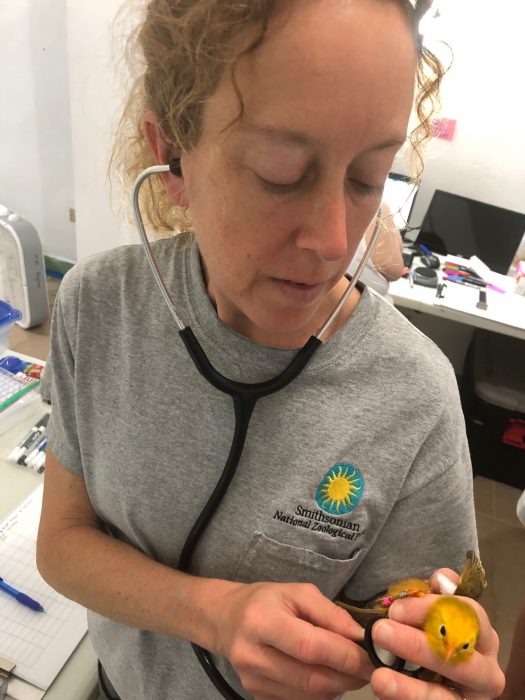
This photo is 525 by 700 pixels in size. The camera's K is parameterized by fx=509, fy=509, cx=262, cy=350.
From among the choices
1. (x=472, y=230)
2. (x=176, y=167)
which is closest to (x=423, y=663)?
(x=176, y=167)

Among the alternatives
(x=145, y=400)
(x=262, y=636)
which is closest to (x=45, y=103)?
(x=145, y=400)

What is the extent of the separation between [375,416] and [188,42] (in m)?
0.42

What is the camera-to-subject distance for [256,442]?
1.94 ft

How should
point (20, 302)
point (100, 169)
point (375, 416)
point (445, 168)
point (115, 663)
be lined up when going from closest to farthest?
point (375, 416) → point (115, 663) → point (100, 169) → point (20, 302) → point (445, 168)

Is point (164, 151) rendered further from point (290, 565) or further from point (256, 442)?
point (290, 565)

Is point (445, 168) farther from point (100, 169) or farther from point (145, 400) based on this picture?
point (145, 400)

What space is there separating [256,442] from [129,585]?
23 centimetres

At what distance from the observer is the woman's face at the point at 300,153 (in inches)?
15.8

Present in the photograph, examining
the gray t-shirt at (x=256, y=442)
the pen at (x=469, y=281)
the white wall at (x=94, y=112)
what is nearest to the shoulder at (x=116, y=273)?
the gray t-shirt at (x=256, y=442)

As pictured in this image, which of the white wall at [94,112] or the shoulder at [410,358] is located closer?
the shoulder at [410,358]

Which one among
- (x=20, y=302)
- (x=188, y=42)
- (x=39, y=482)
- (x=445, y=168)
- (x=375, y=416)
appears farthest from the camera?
(x=445, y=168)

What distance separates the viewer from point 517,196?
278 cm

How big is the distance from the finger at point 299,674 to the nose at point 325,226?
0.38m

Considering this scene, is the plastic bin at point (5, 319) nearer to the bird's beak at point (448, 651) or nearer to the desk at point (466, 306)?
the bird's beak at point (448, 651)
